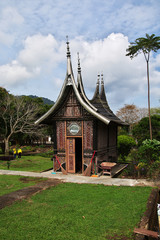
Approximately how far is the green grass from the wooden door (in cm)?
243

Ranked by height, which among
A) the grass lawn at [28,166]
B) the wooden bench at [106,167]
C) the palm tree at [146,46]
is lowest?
the grass lawn at [28,166]

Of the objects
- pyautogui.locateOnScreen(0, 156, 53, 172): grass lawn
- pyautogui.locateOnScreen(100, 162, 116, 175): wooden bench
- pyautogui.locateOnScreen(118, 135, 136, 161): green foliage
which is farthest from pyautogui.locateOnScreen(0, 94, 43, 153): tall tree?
pyautogui.locateOnScreen(100, 162, 116, 175): wooden bench

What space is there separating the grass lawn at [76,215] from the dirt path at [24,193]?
1.31 feet

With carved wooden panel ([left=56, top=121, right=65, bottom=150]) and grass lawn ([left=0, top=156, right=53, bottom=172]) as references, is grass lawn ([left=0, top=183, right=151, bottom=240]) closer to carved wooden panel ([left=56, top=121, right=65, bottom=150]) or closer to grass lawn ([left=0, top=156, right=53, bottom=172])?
carved wooden panel ([left=56, top=121, right=65, bottom=150])

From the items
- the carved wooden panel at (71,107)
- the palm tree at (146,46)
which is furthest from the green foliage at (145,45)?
the carved wooden panel at (71,107)

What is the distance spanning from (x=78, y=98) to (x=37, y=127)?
20.7 metres

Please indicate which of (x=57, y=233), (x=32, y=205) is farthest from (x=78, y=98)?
(x=57, y=233)

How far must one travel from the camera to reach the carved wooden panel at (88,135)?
1388 centimetres

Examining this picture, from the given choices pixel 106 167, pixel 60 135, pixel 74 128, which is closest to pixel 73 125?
pixel 74 128

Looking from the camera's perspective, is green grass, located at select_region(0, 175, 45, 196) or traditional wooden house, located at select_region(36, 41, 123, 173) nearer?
green grass, located at select_region(0, 175, 45, 196)

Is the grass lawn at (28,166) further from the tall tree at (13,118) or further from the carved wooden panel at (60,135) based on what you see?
the tall tree at (13,118)

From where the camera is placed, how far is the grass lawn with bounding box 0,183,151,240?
564 cm

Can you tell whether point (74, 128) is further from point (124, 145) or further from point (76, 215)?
point (124, 145)

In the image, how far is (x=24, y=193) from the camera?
9352 millimetres
